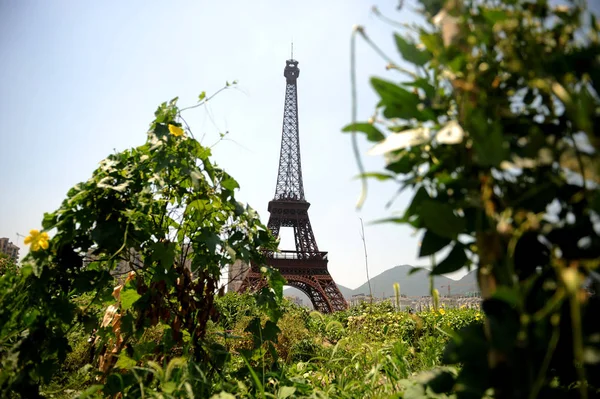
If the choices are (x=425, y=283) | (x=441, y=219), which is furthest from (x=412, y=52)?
(x=425, y=283)

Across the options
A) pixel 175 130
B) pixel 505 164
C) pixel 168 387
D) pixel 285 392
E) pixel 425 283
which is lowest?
pixel 285 392

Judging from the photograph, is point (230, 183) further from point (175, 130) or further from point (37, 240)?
point (37, 240)

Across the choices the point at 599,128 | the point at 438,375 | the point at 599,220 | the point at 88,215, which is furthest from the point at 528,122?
the point at 88,215

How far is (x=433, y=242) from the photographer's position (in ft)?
2.48

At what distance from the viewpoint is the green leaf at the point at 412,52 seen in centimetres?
77

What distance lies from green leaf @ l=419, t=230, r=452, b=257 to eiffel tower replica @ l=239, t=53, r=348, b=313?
16.7 metres

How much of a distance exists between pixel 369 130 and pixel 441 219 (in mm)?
247

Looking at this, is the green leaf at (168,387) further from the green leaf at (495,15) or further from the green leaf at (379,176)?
the green leaf at (495,15)

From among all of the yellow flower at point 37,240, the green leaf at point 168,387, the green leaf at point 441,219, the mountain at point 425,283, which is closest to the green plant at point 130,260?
the yellow flower at point 37,240

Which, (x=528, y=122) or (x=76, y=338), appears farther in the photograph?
(x=76, y=338)

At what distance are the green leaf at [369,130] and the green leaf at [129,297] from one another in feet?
5.84

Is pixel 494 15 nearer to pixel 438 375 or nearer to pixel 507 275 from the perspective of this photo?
pixel 507 275

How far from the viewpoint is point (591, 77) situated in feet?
2.12

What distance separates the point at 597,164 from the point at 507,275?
228 mm
